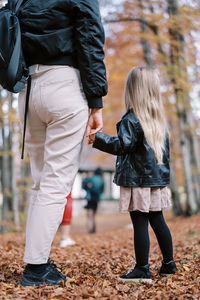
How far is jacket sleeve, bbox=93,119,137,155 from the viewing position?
103 inches

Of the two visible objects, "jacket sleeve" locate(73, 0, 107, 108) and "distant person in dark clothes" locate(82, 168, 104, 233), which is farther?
"distant person in dark clothes" locate(82, 168, 104, 233)

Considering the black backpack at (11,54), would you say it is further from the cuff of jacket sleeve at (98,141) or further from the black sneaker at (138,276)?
the black sneaker at (138,276)

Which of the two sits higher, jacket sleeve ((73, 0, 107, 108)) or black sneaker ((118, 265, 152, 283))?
jacket sleeve ((73, 0, 107, 108))

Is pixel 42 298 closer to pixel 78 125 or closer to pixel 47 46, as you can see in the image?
pixel 78 125

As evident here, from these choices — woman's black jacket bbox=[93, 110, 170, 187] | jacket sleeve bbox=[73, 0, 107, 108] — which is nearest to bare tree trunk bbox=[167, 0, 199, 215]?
woman's black jacket bbox=[93, 110, 170, 187]

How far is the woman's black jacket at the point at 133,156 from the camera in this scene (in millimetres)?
2637

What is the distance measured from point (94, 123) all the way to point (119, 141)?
28 centimetres

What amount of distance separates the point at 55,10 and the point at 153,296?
2.18 metres

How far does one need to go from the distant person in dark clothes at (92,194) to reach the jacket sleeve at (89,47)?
8669mm

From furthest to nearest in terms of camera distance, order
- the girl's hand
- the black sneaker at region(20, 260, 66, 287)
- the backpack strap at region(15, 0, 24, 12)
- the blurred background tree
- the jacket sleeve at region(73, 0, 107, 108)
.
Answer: the blurred background tree < the girl's hand < the backpack strap at region(15, 0, 24, 12) < the jacket sleeve at region(73, 0, 107, 108) < the black sneaker at region(20, 260, 66, 287)

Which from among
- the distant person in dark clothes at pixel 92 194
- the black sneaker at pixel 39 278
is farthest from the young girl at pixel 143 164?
the distant person in dark clothes at pixel 92 194

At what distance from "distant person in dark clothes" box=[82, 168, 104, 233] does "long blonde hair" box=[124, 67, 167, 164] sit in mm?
8031

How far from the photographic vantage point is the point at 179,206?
10.2 metres

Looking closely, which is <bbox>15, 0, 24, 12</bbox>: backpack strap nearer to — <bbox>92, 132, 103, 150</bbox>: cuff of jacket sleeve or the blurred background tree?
<bbox>92, 132, 103, 150</bbox>: cuff of jacket sleeve
